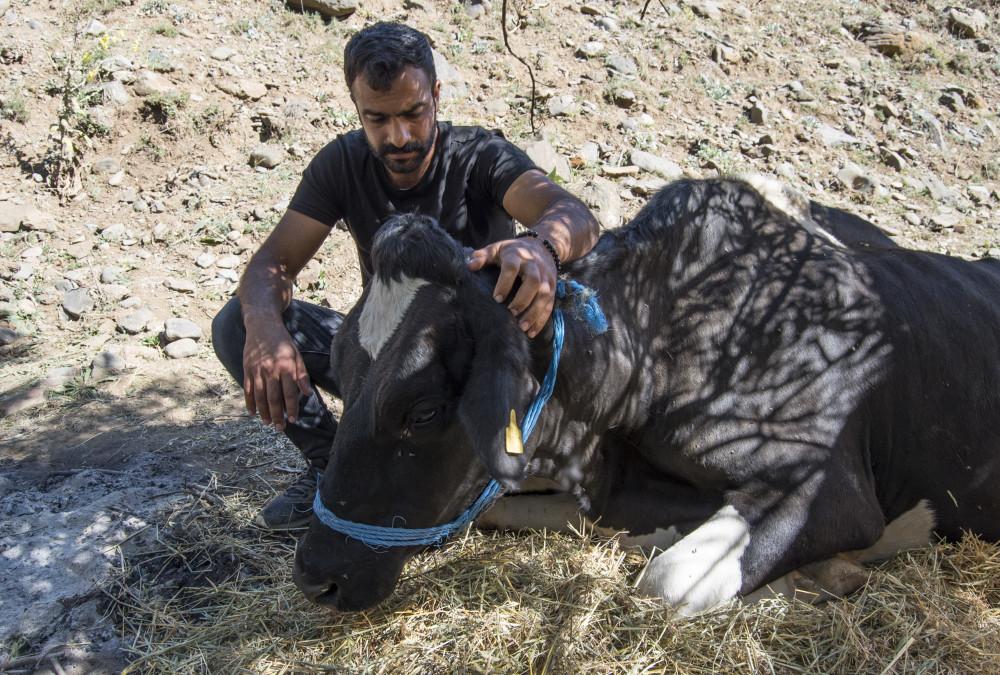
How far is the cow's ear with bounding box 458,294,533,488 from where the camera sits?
8.16 feet

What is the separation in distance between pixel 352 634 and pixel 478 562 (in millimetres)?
663

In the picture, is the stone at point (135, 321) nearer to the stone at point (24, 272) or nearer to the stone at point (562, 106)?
the stone at point (24, 272)


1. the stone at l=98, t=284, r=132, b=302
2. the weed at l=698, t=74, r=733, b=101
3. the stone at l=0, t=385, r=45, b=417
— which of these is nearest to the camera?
the stone at l=0, t=385, r=45, b=417

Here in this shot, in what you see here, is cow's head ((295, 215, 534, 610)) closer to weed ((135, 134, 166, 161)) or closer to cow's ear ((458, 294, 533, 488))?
cow's ear ((458, 294, 533, 488))

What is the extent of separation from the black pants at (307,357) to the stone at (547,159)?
3.87 meters

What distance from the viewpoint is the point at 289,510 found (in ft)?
12.5

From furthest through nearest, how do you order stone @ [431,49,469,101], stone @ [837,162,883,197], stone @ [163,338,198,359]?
stone @ [431,49,469,101]
stone @ [837,162,883,197]
stone @ [163,338,198,359]

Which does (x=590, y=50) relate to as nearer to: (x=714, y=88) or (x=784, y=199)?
(x=714, y=88)

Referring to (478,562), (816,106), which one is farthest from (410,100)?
(816,106)

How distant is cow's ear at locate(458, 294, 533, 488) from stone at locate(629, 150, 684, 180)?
5675mm

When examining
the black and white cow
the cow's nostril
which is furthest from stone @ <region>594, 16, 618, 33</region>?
the cow's nostril

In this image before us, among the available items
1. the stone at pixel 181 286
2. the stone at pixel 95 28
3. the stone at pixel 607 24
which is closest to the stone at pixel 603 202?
the stone at pixel 181 286

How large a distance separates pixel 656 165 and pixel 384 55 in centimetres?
486

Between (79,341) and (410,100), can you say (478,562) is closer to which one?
(410,100)
